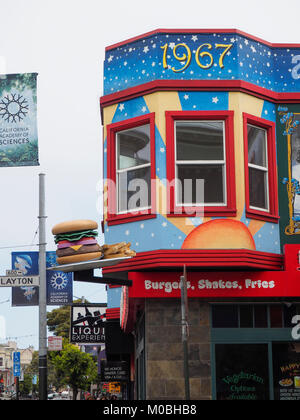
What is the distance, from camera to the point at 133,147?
1573cm

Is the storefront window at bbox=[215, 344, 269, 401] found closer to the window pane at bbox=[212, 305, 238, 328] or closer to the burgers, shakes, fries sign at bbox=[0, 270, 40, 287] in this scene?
the window pane at bbox=[212, 305, 238, 328]

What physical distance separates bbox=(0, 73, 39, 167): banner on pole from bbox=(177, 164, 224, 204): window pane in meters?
9.03

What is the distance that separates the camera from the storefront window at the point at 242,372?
47.5 feet

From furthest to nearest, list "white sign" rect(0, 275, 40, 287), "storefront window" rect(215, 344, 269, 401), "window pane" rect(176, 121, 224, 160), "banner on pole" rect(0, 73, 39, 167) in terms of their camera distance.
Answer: "banner on pole" rect(0, 73, 39, 167) < "white sign" rect(0, 275, 40, 287) < "window pane" rect(176, 121, 224, 160) < "storefront window" rect(215, 344, 269, 401)

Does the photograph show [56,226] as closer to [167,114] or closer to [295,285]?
[167,114]

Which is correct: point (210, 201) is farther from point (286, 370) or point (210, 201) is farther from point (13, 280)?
point (13, 280)

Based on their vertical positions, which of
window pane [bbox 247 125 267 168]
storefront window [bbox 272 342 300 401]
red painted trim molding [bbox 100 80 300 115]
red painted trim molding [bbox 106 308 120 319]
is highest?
red painted trim molding [bbox 100 80 300 115]

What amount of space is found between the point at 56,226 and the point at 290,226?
4802 mm

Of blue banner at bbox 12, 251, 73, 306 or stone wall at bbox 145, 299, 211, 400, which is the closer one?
stone wall at bbox 145, 299, 211, 400

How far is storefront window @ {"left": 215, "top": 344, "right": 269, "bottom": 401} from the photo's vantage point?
14469mm

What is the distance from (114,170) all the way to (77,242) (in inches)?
94.5

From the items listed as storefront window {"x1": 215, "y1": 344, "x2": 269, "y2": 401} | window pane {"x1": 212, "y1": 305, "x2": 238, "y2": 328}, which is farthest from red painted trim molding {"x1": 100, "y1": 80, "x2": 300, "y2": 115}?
storefront window {"x1": 215, "y1": 344, "x2": 269, "y2": 401}

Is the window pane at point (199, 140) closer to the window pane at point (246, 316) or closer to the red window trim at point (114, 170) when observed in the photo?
the red window trim at point (114, 170)
